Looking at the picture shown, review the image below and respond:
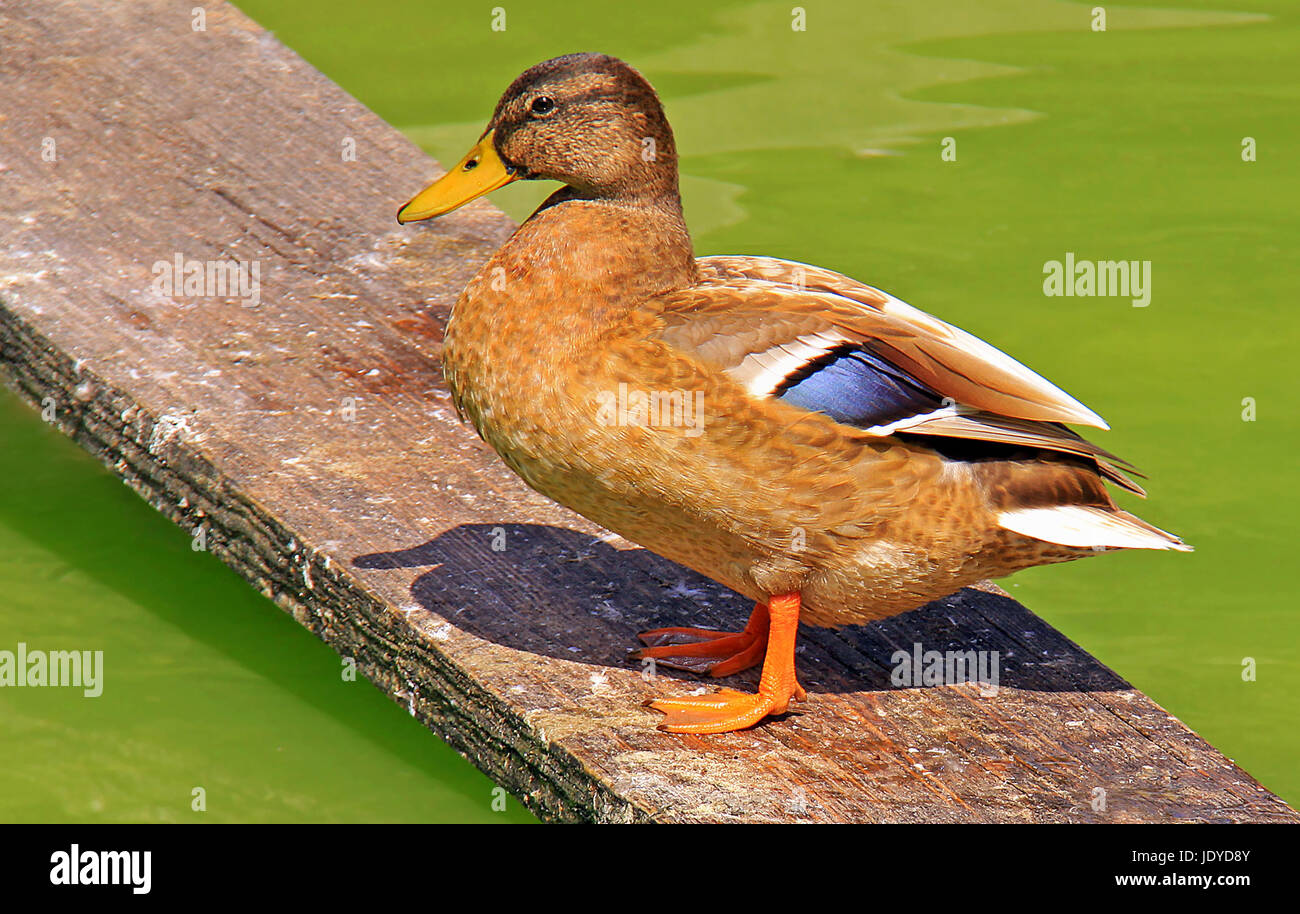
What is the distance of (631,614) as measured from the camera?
3.71 m

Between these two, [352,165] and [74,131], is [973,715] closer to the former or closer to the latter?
[352,165]

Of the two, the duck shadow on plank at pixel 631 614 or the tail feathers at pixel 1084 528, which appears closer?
the tail feathers at pixel 1084 528

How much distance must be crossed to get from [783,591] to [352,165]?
8.82ft

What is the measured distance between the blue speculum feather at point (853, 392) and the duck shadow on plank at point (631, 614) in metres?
0.64

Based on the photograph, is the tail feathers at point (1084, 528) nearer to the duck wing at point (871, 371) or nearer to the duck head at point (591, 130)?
the duck wing at point (871, 371)

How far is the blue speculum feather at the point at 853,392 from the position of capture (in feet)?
10.5

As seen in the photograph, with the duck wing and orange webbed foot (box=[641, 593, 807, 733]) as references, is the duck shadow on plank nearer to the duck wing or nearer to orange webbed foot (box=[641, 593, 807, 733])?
orange webbed foot (box=[641, 593, 807, 733])

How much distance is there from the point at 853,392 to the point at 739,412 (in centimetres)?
23

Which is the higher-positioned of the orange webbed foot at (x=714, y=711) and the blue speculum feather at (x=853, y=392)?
the blue speculum feather at (x=853, y=392)

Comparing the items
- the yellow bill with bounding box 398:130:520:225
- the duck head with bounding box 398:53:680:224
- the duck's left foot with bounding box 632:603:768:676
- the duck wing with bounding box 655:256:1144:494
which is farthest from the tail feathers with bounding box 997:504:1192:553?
the yellow bill with bounding box 398:130:520:225

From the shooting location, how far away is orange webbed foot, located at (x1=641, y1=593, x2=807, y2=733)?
331cm

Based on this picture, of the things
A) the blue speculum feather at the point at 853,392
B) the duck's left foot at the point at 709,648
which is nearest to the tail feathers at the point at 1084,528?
the blue speculum feather at the point at 853,392

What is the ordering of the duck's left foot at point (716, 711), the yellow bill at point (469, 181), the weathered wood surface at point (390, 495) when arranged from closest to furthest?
the weathered wood surface at point (390, 495) → the duck's left foot at point (716, 711) → the yellow bill at point (469, 181)
